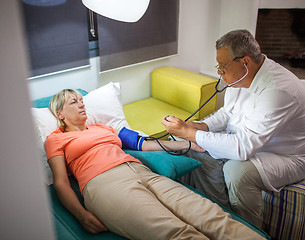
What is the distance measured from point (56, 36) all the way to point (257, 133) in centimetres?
155

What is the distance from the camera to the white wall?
0.95 ft

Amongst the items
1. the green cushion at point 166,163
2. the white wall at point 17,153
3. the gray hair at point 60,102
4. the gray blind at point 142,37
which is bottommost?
the green cushion at point 166,163

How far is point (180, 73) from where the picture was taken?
9.94 ft

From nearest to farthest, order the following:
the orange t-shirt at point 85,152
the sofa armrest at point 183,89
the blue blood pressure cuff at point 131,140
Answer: the orange t-shirt at point 85,152
the blue blood pressure cuff at point 131,140
the sofa armrest at point 183,89

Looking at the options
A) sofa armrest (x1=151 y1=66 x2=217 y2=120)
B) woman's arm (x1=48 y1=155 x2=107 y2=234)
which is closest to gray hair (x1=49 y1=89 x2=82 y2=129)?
woman's arm (x1=48 y1=155 x2=107 y2=234)

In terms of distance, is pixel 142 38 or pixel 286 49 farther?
pixel 286 49

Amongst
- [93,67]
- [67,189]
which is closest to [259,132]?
[67,189]

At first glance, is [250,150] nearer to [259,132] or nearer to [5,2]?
[259,132]

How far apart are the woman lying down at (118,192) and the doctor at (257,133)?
0.35m

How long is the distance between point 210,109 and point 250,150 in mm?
1166

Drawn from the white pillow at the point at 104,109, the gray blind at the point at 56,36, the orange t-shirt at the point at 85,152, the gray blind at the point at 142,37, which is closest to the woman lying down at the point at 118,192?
the orange t-shirt at the point at 85,152

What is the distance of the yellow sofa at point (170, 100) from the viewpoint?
271 centimetres

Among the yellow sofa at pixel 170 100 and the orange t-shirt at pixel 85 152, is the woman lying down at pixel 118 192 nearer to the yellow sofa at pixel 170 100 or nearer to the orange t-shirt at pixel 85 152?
the orange t-shirt at pixel 85 152

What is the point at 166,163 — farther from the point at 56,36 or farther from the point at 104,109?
the point at 56,36
